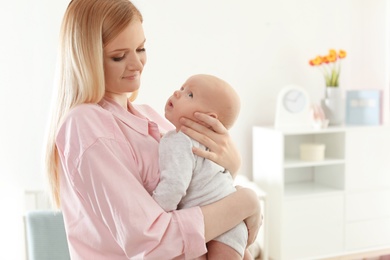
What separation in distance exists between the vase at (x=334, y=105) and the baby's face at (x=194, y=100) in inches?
96.9

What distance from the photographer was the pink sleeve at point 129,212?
3.28 ft

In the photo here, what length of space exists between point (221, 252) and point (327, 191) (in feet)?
8.19

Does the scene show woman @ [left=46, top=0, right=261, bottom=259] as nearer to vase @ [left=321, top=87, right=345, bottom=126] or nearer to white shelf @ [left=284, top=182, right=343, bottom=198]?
white shelf @ [left=284, top=182, right=343, bottom=198]

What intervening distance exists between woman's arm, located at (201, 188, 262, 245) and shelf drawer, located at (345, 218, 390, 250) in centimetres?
260

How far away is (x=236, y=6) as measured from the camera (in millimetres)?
3432

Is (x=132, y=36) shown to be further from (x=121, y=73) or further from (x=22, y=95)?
(x=22, y=95)

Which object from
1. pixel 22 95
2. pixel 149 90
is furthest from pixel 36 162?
pixel 149 90

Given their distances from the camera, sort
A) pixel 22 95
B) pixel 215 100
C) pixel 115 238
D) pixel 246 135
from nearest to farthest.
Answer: pixel 115 238, pixel 215 100, pixel 22 95, pixel 246 135

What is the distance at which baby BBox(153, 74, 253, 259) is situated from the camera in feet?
3.51

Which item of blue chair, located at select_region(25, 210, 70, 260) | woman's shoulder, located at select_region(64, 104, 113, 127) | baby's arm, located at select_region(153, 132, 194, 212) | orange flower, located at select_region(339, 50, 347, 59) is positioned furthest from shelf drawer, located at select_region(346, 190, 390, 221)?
woman's shoulder, located at select_region(64, 104, 113, 127)

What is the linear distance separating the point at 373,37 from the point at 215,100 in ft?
9.76

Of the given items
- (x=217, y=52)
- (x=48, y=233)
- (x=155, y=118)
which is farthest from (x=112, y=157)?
(x=217, y=52)

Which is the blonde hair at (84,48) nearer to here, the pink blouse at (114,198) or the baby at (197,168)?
the pink blouse at (114,198)

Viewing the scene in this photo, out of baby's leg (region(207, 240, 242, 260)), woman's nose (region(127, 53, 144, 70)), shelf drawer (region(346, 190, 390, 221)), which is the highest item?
woman's nose (region(127, 53, 144, 70))
